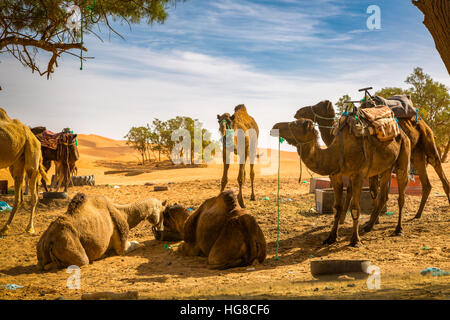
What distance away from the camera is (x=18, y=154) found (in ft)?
30.8

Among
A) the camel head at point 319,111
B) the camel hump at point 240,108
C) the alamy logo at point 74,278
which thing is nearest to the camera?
the alamy logo at point 74,278

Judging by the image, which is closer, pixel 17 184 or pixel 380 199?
pixel 380 199

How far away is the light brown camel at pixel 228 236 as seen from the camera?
6184 mm

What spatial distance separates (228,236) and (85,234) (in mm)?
2242

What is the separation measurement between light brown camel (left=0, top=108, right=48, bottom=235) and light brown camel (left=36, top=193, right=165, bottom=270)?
3036 mm

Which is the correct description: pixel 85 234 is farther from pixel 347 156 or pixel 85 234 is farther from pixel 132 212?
pixel 347 156

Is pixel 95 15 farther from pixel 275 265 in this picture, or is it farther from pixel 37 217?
pixel 275 265

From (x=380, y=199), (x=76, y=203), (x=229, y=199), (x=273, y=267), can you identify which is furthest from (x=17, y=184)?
(x=380, y=199)

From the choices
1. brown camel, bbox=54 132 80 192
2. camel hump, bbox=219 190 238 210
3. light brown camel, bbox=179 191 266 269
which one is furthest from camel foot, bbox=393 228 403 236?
brown camel, bbox=54 132 80 192

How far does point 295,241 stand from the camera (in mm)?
8133

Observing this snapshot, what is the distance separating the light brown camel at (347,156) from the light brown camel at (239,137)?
3.80m

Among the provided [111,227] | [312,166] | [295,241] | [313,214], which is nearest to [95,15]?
[111,227]

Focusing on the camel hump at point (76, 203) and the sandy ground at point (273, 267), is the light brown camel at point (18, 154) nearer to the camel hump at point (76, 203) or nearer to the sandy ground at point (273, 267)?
the sandy ground at point (273, 267)

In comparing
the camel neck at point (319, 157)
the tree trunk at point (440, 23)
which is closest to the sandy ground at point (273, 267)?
the camel neck at point (319, 157)
